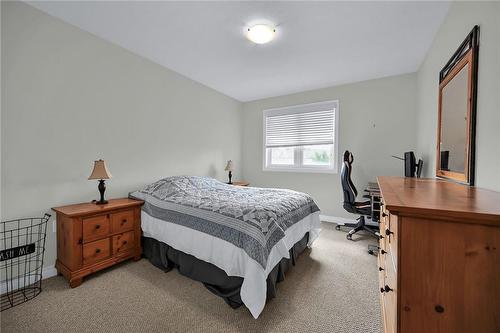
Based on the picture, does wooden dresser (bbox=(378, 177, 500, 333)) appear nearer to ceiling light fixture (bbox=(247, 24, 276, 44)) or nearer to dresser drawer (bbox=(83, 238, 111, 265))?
ceiling light fixture (bbox=(247, 24, 276, 44))

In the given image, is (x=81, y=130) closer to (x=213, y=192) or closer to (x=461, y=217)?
(x=213, y=192)

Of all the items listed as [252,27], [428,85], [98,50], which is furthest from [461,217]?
[98,50]

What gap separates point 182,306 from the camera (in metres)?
1.68

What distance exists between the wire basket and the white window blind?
378cm

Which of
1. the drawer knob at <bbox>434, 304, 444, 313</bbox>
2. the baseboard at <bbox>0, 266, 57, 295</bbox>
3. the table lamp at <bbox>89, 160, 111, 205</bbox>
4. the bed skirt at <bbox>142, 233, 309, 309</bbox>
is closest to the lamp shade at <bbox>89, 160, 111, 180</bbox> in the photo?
the table lamp at <bbox>89, 160, 111, 205</bbox>

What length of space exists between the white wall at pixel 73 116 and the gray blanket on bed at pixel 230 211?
0.58 metres

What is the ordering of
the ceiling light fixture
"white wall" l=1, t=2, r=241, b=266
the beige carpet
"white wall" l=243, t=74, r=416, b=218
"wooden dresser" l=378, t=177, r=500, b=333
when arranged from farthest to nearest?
"white wall" l=243, t=74, r=416, b=218, the ceiling light fixture, "white wall" l=1, t=2, r=241, b=266, the beige carpet, "wooden dresser" l=378, t=177, r=500, b=333

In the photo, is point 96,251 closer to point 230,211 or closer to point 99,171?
point 99,171

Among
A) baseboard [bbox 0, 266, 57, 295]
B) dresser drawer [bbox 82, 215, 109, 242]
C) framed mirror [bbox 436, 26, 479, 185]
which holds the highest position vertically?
framed mirror [bbox 436, 26, 479, 185]

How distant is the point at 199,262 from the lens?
198 centimetres

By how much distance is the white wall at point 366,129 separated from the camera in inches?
131

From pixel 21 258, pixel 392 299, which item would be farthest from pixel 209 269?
pixel 21 258

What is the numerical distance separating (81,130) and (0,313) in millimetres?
1685

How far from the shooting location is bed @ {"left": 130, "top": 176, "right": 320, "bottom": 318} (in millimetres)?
1619
